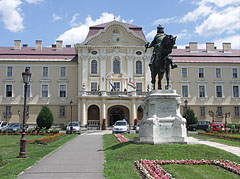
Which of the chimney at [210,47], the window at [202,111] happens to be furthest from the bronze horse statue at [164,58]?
the chimney at [210,47]

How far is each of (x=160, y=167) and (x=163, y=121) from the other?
4.09 m

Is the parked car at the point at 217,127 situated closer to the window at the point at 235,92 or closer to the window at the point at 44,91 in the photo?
the window at the point at 235,92

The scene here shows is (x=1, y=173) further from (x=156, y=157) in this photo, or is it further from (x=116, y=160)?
(x=156, y=157)

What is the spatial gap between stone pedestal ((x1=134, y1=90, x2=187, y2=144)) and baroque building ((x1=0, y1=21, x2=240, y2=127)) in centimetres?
2966

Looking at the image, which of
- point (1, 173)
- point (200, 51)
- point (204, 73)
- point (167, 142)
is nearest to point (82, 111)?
point (204, 73)

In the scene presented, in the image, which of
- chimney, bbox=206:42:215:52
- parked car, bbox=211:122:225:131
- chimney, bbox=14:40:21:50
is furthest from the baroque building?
parked car, bbox=211:122:225:131

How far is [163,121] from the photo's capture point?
473 inches

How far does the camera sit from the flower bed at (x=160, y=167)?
7.21 metres

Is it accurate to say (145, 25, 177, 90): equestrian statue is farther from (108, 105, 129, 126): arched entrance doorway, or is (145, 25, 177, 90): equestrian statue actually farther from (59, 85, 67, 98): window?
(59, 85, 67, 98): window

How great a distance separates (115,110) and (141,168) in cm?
3749

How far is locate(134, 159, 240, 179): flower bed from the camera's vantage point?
7.21 metres

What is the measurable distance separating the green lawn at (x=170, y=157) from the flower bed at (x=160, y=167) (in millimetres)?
208

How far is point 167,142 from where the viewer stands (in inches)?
462

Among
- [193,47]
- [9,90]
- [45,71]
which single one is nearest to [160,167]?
[45,71]
